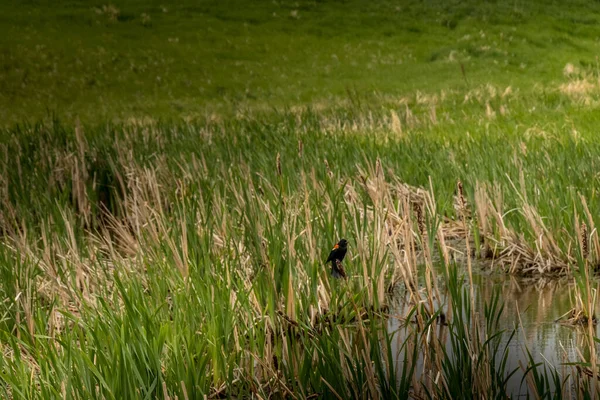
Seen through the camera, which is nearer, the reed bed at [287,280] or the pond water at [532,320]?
the reed bed at [287,280]

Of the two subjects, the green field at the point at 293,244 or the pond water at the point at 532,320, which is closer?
the green field at the point at 293,244

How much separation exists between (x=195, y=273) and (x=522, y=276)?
204 cm

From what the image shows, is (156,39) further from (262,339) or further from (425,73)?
(262,339)

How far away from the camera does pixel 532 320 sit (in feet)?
14.5

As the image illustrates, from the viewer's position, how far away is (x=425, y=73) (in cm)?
2341

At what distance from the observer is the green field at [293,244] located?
3.29m

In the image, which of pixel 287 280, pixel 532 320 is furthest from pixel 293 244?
Result: pixel 532 320

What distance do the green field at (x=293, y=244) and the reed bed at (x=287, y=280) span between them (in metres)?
0.02

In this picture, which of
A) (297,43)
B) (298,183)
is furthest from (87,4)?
(298,183)

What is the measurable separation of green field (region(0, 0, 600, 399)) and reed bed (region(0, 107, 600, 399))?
2cm

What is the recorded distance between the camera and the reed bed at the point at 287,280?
3234 mm

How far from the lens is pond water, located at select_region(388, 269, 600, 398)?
3.78 m

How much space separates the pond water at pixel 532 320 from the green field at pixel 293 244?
53 millimetres

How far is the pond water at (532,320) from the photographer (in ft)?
12.4
